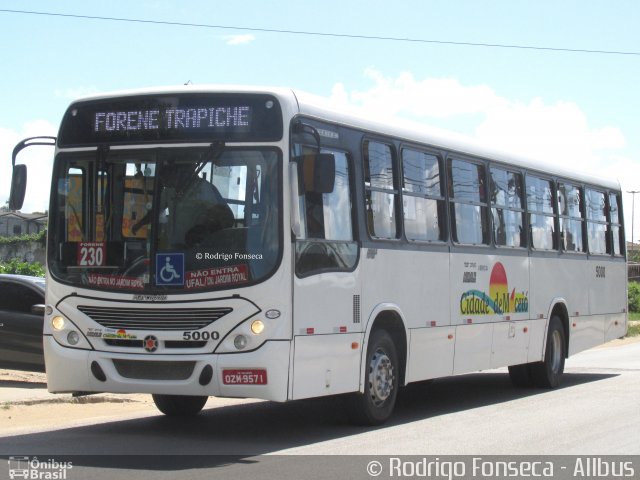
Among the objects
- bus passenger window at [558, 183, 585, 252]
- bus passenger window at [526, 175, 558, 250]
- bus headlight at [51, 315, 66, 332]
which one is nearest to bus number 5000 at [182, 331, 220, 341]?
bus headlight at [51, 315, 66, 332]

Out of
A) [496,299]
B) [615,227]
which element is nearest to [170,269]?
[496,299]

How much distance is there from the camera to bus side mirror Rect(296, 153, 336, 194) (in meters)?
10.5

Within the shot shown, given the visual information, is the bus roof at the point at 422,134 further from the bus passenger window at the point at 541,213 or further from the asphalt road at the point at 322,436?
the asphalt road at the point at 322,436

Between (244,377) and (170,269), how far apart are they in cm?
122

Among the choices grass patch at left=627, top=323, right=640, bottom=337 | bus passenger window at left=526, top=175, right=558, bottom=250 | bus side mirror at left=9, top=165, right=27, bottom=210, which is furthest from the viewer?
grass patch at left=627, top=323, right=640, bottom=337

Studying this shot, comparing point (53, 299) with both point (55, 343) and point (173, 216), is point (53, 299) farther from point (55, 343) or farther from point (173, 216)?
point (173, 216)

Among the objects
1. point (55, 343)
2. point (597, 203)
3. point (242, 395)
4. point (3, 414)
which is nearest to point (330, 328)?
point (242, 395)

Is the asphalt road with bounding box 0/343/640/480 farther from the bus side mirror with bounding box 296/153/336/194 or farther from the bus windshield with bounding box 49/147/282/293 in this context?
the bus side mirror with bounding box 296/153/336/194

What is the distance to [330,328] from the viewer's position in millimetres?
11086

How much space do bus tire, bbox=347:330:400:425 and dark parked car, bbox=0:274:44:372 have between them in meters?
5.26

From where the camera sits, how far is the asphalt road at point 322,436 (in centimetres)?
930

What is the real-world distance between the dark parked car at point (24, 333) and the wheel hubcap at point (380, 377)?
5.29 metres

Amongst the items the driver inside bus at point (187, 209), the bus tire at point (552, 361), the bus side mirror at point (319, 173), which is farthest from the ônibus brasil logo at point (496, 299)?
the driver inside bus at point (187, 209)

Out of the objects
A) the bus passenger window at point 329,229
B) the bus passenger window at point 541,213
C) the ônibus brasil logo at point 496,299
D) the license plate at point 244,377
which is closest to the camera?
the license plate at point 244,377
